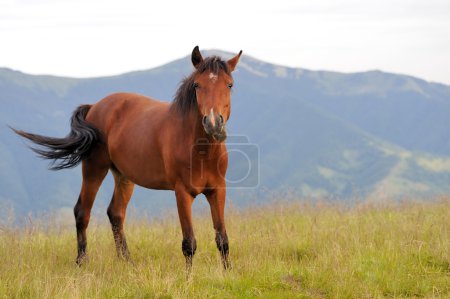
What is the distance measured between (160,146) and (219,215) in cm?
122

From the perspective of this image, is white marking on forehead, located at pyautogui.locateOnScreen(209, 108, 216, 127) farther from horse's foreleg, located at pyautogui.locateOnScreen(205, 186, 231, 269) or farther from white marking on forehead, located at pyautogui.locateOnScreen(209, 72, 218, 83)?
horse's foreleg, located at pyautogui.locateOnScreen(205, 186, 231, 269)

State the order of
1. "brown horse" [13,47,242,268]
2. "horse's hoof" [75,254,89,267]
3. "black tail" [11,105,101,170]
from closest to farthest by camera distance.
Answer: "brown horse" [13,47,242,268] < "horse's hoof" [75,254,89,267] < "black tail" [11,105,101,170]

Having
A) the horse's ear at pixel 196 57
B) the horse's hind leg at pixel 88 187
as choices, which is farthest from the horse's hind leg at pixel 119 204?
the horse's ear at pixel 196 57

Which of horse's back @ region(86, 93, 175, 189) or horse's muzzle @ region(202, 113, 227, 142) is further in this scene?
horse's back @ region(86, 93, 175, 189)

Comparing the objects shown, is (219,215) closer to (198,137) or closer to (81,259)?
(198,137)

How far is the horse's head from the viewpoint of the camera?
5.72 meters

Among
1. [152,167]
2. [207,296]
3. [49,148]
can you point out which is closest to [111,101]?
[49,148]

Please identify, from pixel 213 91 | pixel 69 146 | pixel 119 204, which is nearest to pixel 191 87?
pixel 213 91

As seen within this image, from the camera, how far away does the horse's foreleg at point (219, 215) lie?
6.54 metres

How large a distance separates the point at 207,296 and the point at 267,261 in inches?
58.2

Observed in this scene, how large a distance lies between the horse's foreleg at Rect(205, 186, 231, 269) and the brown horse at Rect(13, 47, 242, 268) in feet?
0.04

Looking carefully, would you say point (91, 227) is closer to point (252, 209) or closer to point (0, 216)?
point (0, 216)

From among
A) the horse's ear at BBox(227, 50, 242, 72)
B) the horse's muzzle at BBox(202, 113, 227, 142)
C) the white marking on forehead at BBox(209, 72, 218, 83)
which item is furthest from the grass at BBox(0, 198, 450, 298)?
the horse's ear at BBox(227, 50, 242, 72)

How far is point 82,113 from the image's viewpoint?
348 inches
